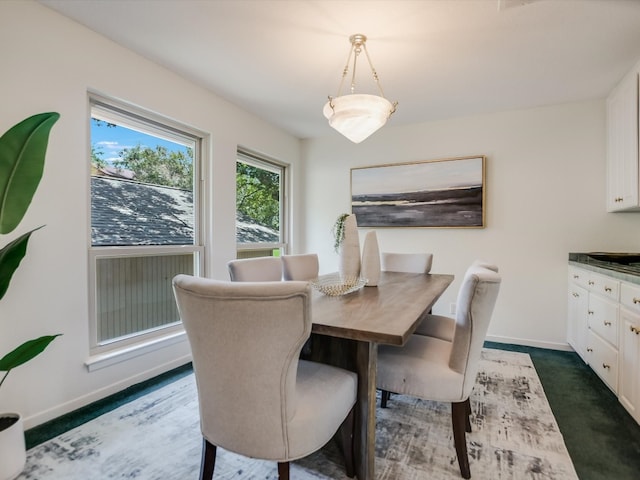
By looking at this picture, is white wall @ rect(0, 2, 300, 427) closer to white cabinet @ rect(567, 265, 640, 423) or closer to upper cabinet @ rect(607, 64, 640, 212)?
white cabinet @ rect(567, 265, 640, 423)

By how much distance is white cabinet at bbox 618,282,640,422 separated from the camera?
5.95 feet

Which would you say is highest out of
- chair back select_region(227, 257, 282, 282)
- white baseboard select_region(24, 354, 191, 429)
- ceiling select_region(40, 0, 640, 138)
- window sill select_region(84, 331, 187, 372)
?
ceiling select_region(40, 0, 640, 138)

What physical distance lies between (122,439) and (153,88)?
2361mm

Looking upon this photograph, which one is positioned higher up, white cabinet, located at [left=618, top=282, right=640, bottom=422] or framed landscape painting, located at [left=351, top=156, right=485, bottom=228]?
framed landscape painting, located at [left=351, top=156, right=485, bottom=228]

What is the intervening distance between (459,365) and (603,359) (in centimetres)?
162

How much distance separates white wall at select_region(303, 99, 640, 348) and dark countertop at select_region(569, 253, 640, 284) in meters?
0.21

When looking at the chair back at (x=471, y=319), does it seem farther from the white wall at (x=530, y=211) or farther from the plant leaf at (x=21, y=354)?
the white wall at (x=530, y=211)

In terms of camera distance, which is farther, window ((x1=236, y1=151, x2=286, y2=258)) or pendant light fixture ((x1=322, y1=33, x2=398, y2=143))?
window ((x1=236, y1=151, x2=286, y2=258))

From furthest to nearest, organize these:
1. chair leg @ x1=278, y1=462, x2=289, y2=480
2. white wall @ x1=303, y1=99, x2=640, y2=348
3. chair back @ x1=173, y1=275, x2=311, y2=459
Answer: white wall @ x1=303, y1=99, x2=640, y2=348
chair leg @ x1=278, y1=462, x2=289, y2=480
chair back @ x1=173, y1=275, x2=311, y2=459

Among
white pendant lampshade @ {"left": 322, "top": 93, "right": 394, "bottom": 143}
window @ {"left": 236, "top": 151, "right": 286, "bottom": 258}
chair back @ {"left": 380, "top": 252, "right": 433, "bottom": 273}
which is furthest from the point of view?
window @ {"left": 236, "top": 151, "right": 286, "bottom": 258}

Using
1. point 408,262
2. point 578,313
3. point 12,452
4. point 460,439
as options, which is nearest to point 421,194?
point 408,262

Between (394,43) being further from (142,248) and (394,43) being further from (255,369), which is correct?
(142,248)

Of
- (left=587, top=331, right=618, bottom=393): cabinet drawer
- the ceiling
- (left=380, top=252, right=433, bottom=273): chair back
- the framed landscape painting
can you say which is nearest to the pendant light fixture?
the ceiling

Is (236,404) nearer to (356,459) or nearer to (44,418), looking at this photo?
(356,459)
